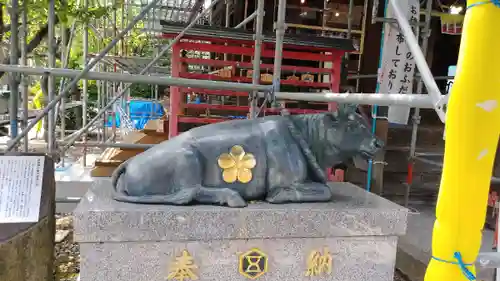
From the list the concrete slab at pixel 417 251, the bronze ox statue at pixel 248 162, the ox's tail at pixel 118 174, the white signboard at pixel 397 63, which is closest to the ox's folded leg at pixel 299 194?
the bronze ox statue at pixel 248 162

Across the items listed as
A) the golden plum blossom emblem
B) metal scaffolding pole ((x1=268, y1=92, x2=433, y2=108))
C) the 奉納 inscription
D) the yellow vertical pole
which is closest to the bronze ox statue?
the golden plum blossom emblem

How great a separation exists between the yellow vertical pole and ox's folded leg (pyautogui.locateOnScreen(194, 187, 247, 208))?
49.1 inches

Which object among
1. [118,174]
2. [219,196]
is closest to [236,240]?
[219,196]

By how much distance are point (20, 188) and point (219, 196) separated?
51.0 inches

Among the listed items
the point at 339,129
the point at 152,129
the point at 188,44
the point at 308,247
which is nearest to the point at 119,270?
the point at 308,247

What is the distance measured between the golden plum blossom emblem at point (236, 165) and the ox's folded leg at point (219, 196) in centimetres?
8

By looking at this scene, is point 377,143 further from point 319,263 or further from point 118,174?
point 118,174

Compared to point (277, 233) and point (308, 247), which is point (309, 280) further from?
point (277, 233)

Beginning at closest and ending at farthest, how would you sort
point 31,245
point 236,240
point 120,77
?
point 236,240 → point 31,245 → point 120,77

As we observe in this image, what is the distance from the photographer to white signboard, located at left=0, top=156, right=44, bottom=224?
2416 millimetres

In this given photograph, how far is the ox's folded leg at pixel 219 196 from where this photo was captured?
7.06 ft

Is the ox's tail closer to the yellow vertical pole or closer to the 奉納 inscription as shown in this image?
the 奉納 inscription

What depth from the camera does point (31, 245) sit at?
2650 millimetres

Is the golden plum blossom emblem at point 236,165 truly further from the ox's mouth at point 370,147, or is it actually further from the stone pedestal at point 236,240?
the ox's mouth at point 370,147
